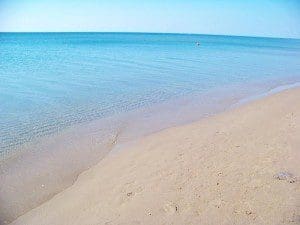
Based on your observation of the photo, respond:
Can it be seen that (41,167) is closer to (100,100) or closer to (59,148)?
(59,148)

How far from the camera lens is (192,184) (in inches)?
172

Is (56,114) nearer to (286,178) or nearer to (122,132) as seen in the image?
(122,132)

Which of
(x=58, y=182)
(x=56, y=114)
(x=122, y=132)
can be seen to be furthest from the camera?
(x=56, y=114)

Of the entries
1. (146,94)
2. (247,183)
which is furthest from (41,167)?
(146,94)

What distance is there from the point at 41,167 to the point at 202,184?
9.71 ft

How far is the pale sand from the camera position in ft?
12.2

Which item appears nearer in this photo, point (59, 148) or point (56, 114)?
point (59, 148)

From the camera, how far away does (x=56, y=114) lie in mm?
8992

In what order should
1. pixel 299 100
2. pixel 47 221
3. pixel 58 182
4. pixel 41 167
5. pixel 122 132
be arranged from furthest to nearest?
pixel 299 100
pixel 122 132
pixel 41 167
pixel 58 182
pixel 47 221

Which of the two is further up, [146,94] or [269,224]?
[269,224]

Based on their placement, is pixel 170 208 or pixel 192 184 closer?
pixel 170 208

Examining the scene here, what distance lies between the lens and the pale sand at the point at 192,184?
147 inches

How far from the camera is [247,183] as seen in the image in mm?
4262

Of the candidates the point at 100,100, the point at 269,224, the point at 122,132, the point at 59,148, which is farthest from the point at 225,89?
the point at 269,224
